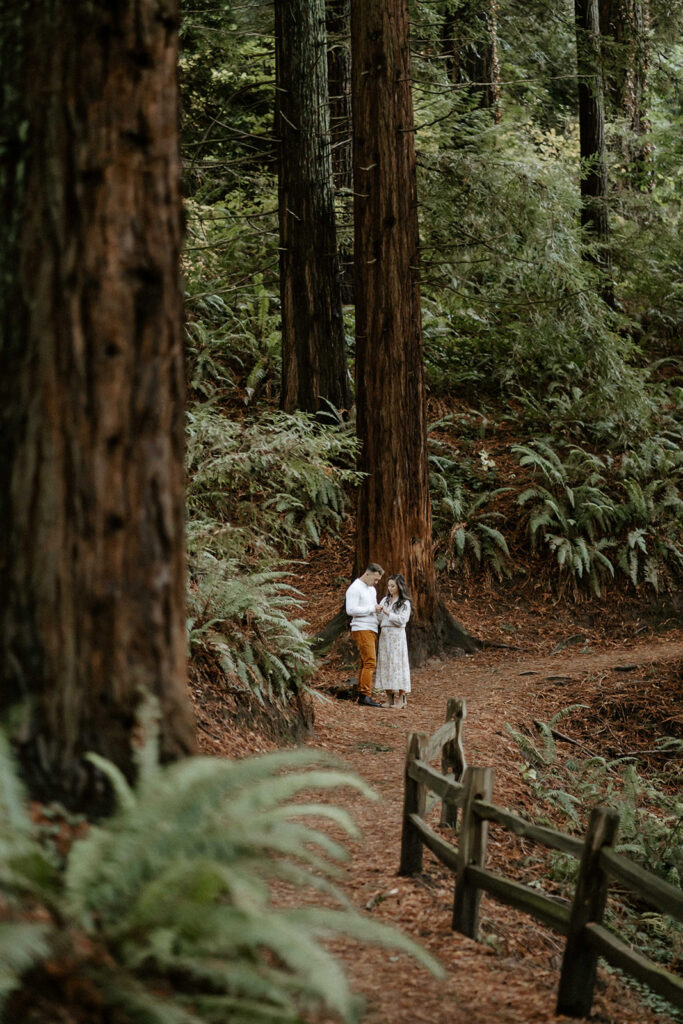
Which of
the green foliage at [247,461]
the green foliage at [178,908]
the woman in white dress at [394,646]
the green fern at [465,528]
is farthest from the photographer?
the green fern at [465,528]

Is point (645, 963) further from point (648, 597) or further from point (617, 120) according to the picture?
point (617, 120)

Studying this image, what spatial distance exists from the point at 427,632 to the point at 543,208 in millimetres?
6761

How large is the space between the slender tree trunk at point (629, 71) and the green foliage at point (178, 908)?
607 inches

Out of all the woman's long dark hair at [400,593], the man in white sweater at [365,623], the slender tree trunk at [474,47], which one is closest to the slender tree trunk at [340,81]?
the slender tree trunk at [474,47]

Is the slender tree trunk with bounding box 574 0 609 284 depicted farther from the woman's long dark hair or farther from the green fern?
the woman's long dark hair

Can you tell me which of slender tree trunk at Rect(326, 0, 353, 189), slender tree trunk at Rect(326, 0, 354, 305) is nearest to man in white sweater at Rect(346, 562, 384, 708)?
slender tree trunk at Rect(326, 0, 354, 305)

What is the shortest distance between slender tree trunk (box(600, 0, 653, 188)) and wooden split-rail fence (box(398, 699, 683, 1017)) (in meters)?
13.6

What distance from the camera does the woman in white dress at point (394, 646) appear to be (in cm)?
1066

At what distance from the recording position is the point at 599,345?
1499cm

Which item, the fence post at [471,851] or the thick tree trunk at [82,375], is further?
the fence post at [471,851]

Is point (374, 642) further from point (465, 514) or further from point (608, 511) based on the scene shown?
point (608, 511)

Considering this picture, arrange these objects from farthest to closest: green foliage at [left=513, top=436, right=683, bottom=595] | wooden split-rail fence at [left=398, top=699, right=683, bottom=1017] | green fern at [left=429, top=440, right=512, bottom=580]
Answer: green fern at [left=429, top=440, right=512, bottom=580], green foliage at [left=513, top=436, right=683, bottom=595], wooden split-rail fence at [left=398, top=699, right=683, bottom=1017]

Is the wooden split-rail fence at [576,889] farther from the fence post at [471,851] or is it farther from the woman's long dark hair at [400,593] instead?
the woman's long dark hair at [400,593]

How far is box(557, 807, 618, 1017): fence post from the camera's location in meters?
4.63
